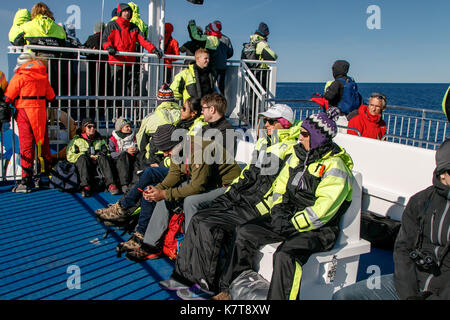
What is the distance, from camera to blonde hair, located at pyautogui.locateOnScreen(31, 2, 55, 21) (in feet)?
24.5

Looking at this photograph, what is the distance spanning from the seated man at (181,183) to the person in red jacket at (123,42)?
13.1 feet

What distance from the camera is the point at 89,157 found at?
6.65m

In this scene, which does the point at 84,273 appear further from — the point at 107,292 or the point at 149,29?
the point at 149,29

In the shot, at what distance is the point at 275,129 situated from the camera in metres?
4.42

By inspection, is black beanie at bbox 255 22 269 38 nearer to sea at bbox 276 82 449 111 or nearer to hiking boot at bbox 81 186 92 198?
hiking boot at bbox 81 186 92 198

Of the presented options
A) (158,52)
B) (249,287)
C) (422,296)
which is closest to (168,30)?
(158,52)

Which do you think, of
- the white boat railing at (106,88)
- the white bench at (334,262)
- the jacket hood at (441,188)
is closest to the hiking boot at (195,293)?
the white bench at (334,262)

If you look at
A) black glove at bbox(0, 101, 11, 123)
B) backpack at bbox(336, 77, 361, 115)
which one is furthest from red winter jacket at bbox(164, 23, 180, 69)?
black glove at bbox(0, 101, 11, 123)

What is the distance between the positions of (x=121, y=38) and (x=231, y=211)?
5.46 metres

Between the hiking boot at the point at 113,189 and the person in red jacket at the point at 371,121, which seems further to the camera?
the hiking boot at the point at 113,189

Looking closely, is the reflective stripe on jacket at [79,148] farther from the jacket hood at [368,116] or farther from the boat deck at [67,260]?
the jacket hood at [368,116]

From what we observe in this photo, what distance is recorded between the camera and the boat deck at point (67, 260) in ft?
12.3

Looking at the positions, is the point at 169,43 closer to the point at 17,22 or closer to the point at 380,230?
the point at 17,22

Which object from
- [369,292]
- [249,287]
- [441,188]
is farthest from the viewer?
[249,287]
